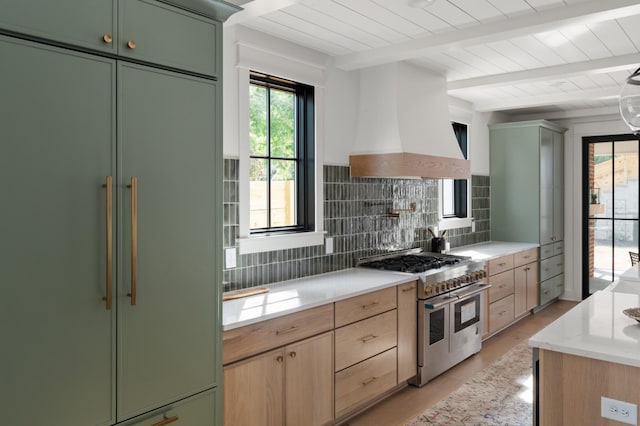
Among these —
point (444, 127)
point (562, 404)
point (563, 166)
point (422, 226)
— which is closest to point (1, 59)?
point (562, 404)

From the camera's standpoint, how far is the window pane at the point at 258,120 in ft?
10.7

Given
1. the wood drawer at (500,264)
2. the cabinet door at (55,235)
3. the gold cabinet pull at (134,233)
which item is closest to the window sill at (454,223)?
the wood drawer at (500,264)

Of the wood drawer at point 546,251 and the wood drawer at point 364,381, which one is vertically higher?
the wood drawer at point 546,251

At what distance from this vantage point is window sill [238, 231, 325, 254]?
3062 millimetres

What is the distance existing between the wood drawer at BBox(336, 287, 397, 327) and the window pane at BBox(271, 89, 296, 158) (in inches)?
44.8

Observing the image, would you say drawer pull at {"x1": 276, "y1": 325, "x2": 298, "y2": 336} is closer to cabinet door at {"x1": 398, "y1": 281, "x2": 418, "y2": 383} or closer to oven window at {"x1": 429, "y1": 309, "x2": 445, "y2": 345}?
cabinet door at {"x1": 398, "y1": 281, "x2": 418, "y2": 383}

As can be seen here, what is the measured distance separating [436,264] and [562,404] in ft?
6.70

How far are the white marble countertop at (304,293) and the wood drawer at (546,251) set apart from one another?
303 centimetres

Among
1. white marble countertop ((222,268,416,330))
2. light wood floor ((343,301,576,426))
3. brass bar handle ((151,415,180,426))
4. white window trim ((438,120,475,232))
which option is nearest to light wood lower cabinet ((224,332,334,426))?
white marble countertop ((222,268,416,330))

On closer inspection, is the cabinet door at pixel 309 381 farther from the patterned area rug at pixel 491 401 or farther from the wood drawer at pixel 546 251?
the wood drawer at pixel 546 251

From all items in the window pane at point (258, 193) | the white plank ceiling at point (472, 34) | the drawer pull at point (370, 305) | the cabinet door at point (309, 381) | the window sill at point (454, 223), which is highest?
the white plank ceiling at point (472, 34)

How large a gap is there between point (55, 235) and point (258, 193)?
1735 millimetres

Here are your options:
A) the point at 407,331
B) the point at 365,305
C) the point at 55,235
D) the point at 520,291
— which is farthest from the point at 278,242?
the point at 520,291

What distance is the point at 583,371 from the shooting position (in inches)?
74.0
